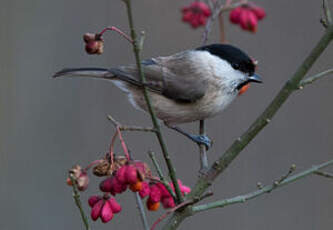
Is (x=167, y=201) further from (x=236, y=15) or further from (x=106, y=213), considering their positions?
(x=236, y=15)

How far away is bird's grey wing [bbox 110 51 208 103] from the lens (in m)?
2.78

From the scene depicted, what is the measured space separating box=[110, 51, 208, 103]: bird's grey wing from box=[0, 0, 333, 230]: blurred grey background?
192cm

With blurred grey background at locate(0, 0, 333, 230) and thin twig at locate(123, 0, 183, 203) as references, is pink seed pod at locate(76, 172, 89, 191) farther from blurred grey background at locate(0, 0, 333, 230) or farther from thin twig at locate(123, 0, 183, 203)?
blurred grey background at locate(0, 0, 333, 230)

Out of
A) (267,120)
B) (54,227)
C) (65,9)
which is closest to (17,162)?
(54,227)

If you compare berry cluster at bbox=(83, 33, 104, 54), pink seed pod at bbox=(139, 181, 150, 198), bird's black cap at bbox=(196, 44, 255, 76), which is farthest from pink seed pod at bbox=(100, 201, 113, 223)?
bird's black cap at bbox=(196, 44, 255, 76)

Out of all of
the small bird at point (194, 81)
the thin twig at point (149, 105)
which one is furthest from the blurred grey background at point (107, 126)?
the thin twig at point (149, 105)

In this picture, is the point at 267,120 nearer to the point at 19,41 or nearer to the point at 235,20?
the point at 235,20

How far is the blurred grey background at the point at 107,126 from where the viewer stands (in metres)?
4.54

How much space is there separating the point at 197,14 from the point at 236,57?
36 cm

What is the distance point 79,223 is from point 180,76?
7.34 feet

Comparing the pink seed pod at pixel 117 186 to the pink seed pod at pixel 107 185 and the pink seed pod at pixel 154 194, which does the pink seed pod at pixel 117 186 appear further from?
the pink seed pod at pixel 154 194

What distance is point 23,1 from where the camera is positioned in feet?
16.1

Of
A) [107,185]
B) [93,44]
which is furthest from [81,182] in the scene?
[93,44]

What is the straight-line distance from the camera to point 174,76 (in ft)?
9.43
